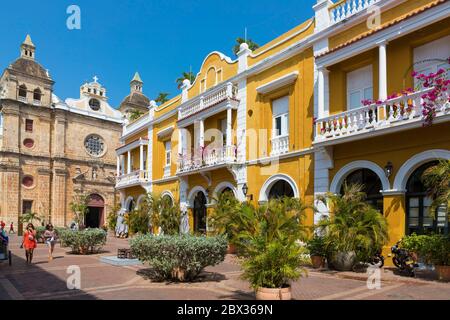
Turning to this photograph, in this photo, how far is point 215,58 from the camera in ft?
67.7

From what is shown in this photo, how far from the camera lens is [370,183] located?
514 inches

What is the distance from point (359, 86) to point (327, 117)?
5.34ft

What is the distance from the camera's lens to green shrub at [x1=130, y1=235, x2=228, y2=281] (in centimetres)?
960

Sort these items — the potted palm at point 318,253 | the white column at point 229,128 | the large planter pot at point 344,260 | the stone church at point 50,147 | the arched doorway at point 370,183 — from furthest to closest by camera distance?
the stone church at point 50,147 → the white column at point 229,128 → the arched doorway at point 370,183 → the potted palm at point 318,253 → the large planter pot at point 344,260

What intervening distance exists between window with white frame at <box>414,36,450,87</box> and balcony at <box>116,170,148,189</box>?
18.6 metres

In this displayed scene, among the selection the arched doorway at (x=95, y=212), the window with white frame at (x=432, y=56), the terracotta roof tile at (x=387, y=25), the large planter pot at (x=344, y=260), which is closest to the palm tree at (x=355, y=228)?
the large planter pot at (x=344, y=260)

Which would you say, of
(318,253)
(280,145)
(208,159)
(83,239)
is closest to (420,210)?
(318,253)

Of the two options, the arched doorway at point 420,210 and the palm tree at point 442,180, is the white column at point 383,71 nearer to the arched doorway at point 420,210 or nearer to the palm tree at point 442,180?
the arched doorway at point 420,210

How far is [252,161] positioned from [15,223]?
1123 inches

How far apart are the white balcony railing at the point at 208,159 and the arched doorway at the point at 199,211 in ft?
6.03

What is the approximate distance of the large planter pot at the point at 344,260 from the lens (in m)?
11.3

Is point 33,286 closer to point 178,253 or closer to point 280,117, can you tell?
point 178,253

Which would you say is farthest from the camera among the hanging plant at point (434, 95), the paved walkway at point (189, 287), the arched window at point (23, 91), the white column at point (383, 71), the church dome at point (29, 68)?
the church dome at point (29, 68)
